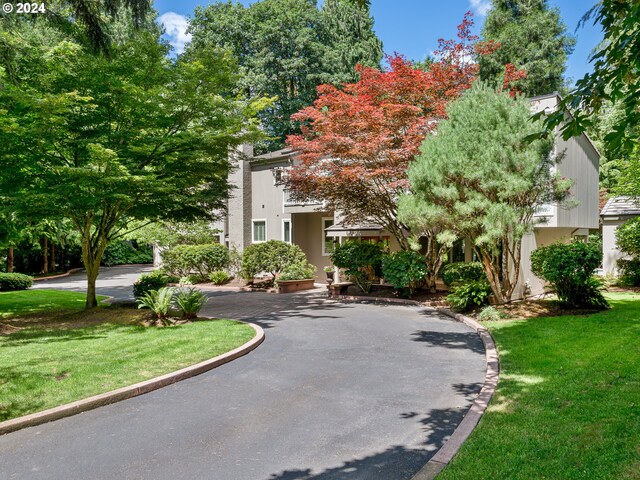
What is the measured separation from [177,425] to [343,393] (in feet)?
7.98

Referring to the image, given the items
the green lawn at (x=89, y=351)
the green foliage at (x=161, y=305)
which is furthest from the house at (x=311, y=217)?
the green lawn at (x=89, y=351)

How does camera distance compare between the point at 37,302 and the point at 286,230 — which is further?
the point at 286,230

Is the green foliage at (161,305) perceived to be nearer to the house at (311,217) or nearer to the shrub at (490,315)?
the house at (311,217)

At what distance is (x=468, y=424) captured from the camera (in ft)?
17.4

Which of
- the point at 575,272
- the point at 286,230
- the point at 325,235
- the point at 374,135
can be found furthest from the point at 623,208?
the point at 286,230

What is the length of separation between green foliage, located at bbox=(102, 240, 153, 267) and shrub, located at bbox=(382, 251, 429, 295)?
3166 centimetres

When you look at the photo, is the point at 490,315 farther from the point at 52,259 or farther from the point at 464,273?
the point at 52,259

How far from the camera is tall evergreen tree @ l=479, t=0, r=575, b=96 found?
34.0 meters

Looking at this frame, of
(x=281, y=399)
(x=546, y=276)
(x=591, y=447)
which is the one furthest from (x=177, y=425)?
(x=546, y=276)

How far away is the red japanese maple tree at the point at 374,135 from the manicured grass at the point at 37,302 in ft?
32.1

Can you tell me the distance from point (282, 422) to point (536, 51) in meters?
37.0

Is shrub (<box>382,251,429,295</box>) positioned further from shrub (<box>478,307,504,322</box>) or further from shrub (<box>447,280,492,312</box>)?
shrub (<box>478,307,504,322</box>)

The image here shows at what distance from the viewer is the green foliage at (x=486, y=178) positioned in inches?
469

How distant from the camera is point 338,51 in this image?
38.8 m
